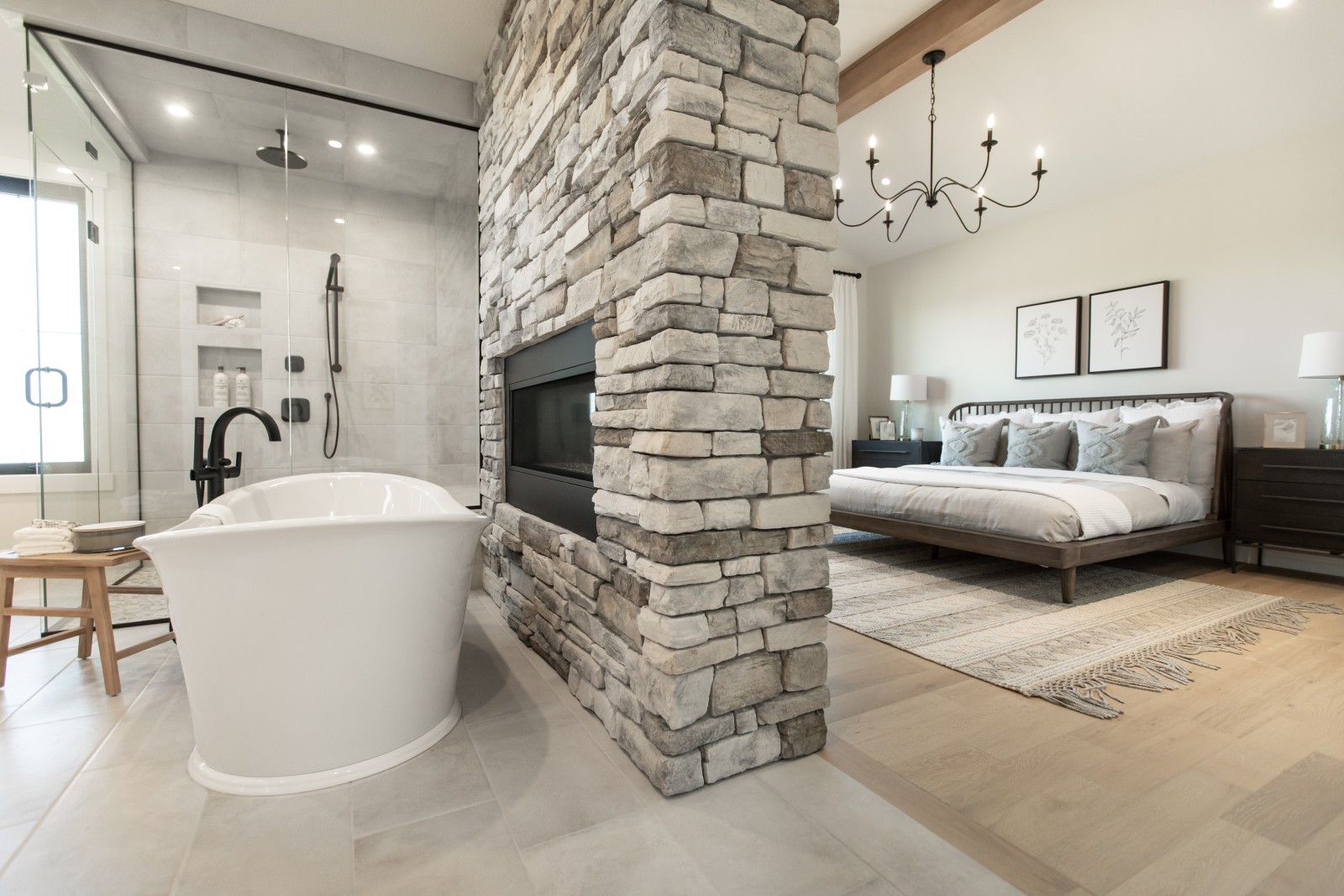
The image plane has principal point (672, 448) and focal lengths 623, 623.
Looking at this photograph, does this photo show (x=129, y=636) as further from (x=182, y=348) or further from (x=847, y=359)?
(x=847, y=359)

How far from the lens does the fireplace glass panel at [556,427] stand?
7.71 ft

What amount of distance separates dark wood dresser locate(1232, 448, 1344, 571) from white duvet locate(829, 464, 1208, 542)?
0.80ft

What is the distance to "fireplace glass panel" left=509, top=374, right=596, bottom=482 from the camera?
7.71ft

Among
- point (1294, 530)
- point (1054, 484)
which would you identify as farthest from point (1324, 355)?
point (1054, 484)

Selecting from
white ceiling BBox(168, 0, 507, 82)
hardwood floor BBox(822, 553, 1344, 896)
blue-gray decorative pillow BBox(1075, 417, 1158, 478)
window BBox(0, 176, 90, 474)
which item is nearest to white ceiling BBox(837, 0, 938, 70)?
white ceiling BBox(168, 0, 507, 82)

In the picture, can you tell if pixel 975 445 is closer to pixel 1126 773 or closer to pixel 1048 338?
pixel 1048 338

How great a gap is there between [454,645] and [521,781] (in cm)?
49

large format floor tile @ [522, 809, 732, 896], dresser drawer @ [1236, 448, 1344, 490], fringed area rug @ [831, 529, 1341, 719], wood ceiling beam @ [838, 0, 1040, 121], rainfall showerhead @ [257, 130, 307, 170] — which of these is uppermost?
wood ceiling beam @ [838, 0, 1040, 121]

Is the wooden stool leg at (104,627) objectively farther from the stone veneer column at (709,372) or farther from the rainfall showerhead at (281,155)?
the rainfall showerhead at (281,155)

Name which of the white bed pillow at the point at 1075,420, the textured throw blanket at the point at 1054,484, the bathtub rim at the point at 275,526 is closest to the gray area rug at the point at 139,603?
the bathtub rim at the point at 275,526

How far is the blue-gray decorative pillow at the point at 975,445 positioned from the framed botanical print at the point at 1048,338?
2.15ft

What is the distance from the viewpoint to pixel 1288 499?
12.1 ft

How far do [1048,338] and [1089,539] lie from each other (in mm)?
2619

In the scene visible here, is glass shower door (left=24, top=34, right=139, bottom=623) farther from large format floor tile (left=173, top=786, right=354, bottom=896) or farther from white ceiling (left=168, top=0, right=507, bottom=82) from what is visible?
large format floor tile (left=173, top=786, right=354, bottom=896)
